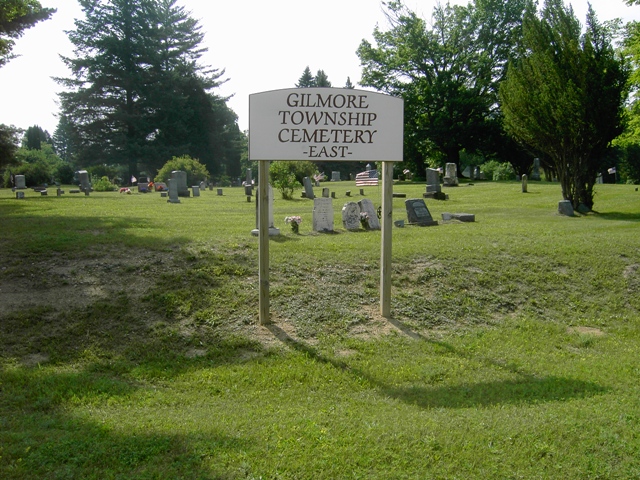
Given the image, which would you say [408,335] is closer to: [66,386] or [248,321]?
[248,321]

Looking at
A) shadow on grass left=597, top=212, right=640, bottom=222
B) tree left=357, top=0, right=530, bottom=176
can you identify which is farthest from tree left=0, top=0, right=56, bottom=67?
tree left=357, top=0, right=530, bottom=176

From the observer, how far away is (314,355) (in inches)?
305

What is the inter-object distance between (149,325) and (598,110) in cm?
1683

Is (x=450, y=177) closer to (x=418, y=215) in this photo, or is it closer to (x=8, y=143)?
(x=418, y=215)

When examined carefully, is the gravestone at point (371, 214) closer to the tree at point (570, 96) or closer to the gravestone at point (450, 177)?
the tree at point (570, 96)

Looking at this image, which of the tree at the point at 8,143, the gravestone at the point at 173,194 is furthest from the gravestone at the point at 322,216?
the tree at the point at 8,143

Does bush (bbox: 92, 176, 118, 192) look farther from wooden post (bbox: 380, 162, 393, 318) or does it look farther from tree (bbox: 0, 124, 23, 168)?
wooden post (bbox: 380, 162, 393, 318)

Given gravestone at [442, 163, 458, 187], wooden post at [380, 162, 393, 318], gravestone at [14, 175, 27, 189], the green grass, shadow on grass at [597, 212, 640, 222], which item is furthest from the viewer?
gravestone at [14, 175, 27, 189]

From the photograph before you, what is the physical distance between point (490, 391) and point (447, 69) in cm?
4268

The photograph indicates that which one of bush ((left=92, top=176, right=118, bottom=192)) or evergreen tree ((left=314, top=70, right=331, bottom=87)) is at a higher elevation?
evergreen tree ((left=314, top=70, right=331, bottom=87))

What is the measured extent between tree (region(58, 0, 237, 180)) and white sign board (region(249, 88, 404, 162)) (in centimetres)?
4955

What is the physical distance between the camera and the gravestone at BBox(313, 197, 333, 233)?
1457 cm

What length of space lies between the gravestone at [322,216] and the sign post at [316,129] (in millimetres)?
5971

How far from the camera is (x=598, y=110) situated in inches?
773
